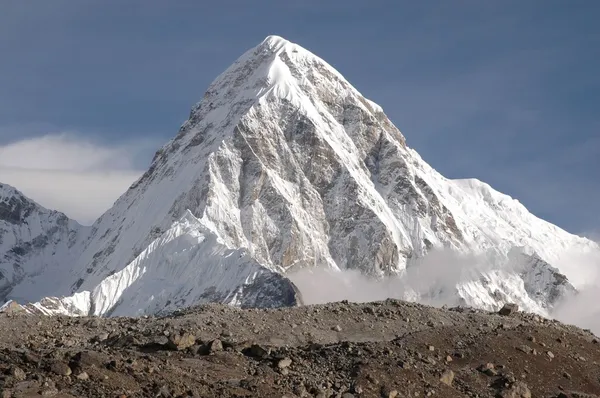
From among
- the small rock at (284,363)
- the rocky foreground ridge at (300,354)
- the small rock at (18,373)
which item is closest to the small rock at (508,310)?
the rocky foreground ridge at (300,354)

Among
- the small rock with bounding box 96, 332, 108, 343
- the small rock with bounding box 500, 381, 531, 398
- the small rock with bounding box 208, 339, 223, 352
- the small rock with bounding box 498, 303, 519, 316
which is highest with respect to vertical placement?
the small rock with bounding box 498, 303, 519, 316

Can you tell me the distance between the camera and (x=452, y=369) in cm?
3628

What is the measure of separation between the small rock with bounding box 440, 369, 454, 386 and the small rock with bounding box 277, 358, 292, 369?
4.90m

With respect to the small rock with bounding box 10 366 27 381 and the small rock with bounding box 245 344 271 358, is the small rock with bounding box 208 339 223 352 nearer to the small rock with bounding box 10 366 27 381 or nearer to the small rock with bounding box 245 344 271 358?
the small rock with bounding box 245 344 271 358

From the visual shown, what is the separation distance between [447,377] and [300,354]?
476 cm

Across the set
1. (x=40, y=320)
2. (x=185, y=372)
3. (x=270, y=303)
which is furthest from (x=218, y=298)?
(x=185, y=372)

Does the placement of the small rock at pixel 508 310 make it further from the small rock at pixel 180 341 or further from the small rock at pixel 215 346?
the small rock at pixel 180 341

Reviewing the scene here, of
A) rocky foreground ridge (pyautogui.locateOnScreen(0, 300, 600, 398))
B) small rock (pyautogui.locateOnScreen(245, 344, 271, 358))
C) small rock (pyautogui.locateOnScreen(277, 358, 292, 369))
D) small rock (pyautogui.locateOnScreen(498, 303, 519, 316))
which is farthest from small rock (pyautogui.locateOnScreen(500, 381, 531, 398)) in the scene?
small rock (pyautogui.locateOnScreen(498, 303, 519, 316))

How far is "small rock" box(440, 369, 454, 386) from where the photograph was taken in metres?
34.7

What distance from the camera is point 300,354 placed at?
116ft

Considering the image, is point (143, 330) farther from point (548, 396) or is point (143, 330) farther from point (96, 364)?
point (548, 396)

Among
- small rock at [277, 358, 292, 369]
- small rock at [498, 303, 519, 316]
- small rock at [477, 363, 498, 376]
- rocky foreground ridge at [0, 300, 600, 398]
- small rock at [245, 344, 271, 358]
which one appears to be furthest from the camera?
small rock at [498, 303, 519, 316]

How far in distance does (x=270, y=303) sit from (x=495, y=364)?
148814mm

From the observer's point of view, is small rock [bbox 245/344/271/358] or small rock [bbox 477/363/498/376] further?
small rock [bbox 477/363/498/376]
